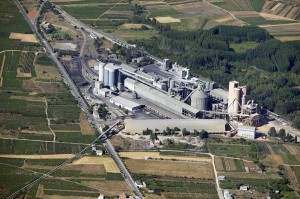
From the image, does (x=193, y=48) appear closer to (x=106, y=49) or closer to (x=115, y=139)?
(x=106, y=49)

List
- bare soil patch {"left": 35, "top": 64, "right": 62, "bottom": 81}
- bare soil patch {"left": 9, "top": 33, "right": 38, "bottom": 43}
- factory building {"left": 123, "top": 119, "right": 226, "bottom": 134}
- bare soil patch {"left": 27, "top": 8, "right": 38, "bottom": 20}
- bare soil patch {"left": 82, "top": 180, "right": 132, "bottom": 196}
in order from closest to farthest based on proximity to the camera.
→ bare soil patch {"left": 82, "top": 180, "right": 132, "bottom": 196}
factory building {"left": 123, "top": 119, "right": 226, "bottom": 134}
bare soil patch {"left": 35, "top": 64, "right": 62, "bottom": 81}
bare soil patch {"left": 9, "top": 33, "right": 38, "bottom": 43}
bare soil patch {"left": 27, "top": 8, "right": 38, "bottom": 20}

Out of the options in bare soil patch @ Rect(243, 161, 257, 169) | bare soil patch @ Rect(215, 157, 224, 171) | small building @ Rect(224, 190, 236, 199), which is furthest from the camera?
bare soil patch @ Rect(243, 161, 257, 169)

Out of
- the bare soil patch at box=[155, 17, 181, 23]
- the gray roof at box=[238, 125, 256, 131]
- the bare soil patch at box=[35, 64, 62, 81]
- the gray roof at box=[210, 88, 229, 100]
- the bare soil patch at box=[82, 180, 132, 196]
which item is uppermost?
the bare soil patch at box=[155, 17, 181, 23]

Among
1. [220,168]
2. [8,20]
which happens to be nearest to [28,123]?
[220,168]

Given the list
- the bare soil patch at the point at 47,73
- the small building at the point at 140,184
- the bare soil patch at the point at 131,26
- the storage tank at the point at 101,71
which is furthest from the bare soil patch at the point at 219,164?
the bare soil patch at the point at 131,26

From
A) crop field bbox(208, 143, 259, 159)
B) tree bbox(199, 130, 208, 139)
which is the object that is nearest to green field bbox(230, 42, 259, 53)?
tree bbox(199, 130, 208, 139)

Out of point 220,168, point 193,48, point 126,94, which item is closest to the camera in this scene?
point 220,168

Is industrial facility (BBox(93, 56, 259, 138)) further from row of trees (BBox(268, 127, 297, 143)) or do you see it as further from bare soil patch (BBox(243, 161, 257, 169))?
bare soil patch (BBox(243, 161, 257, 169))

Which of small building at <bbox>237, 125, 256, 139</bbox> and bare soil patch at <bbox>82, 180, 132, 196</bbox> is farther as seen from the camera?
small building at <bbox>237, 125, 256, 139</bbox>
